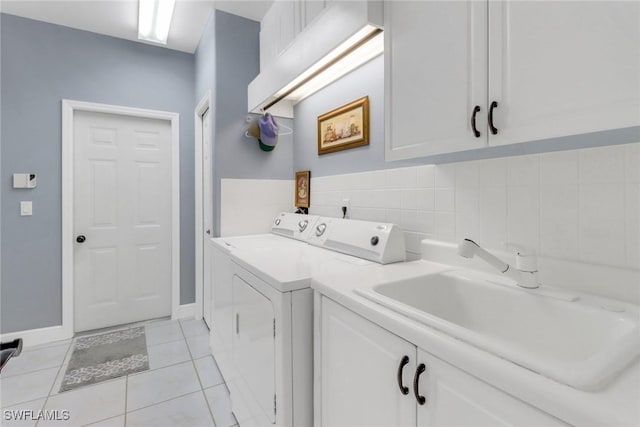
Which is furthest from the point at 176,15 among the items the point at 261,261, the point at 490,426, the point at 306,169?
the point at 490,426

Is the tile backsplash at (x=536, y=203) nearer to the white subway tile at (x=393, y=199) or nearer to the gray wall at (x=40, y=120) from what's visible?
the white subway tile at (x=393, y=199)

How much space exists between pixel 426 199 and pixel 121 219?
2.91 metres

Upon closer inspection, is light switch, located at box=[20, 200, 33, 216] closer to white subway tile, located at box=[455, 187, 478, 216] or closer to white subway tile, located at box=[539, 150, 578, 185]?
white subway tile, located at box=[455, 187, 478, 216]

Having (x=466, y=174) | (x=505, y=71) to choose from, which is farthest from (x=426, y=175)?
(x=505, y=71)

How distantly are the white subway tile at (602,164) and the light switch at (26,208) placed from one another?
3.68 metres

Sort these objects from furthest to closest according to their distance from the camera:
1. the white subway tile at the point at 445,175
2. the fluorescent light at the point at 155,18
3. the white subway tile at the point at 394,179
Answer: the fluorescent light at the point at 155,18 < the white subway tile at the point at 394,179 < the white subway tile at the point at 445,175

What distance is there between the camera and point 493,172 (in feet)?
3.98

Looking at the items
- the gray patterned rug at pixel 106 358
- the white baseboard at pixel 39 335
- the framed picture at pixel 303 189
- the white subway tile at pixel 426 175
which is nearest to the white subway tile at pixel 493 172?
the white subway tile at pixel 426 175

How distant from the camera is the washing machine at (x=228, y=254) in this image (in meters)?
1.87

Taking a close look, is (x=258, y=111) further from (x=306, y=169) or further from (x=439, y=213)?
(x=439, y=213)

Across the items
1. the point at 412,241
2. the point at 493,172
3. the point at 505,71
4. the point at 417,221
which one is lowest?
the point at 412,241

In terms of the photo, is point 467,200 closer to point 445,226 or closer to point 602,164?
point 445,226

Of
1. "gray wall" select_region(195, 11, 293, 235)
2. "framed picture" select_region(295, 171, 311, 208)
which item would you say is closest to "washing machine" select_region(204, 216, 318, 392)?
"framed picture" select_region(295, 171, 311, 208)

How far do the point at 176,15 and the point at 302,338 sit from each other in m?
2.74
